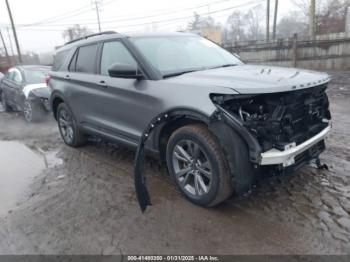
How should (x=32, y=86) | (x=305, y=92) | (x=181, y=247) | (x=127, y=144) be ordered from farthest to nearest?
(x=32, y=86) < (x=127, y=144) < (x=305, y=92) < (x=181, y=247)

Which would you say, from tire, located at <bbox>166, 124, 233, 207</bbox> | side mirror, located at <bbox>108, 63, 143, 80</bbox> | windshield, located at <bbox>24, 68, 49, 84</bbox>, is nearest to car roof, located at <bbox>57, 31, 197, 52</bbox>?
side mirror, located at <bbox>108, 63, 143, 80</bbox>

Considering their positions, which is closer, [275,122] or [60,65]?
[275,122]

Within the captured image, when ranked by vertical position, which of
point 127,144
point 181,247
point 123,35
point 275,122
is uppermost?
point 123,35

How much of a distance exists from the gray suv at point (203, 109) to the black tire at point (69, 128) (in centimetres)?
86

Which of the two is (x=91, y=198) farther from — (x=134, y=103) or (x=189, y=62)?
(x=189, y=62)

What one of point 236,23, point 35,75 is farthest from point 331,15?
point 236,23

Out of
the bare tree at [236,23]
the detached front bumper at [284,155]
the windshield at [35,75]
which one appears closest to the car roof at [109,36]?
the detached front bumper at [284,155]

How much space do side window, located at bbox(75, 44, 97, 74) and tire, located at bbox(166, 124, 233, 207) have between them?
2155mm

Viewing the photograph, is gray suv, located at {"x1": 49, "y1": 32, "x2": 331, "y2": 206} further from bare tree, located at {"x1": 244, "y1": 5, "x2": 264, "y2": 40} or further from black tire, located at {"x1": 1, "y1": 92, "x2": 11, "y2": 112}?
bare tree, located at {"x1": 244, "y1": 5, "x2": 264, "y2": 40}

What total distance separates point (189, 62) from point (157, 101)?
0.84 metres

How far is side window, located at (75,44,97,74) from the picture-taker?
16.3ft

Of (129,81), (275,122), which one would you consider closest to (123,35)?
(129,81)

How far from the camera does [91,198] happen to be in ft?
13.1

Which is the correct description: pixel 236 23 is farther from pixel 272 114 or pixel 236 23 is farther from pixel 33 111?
pixel 272 114
